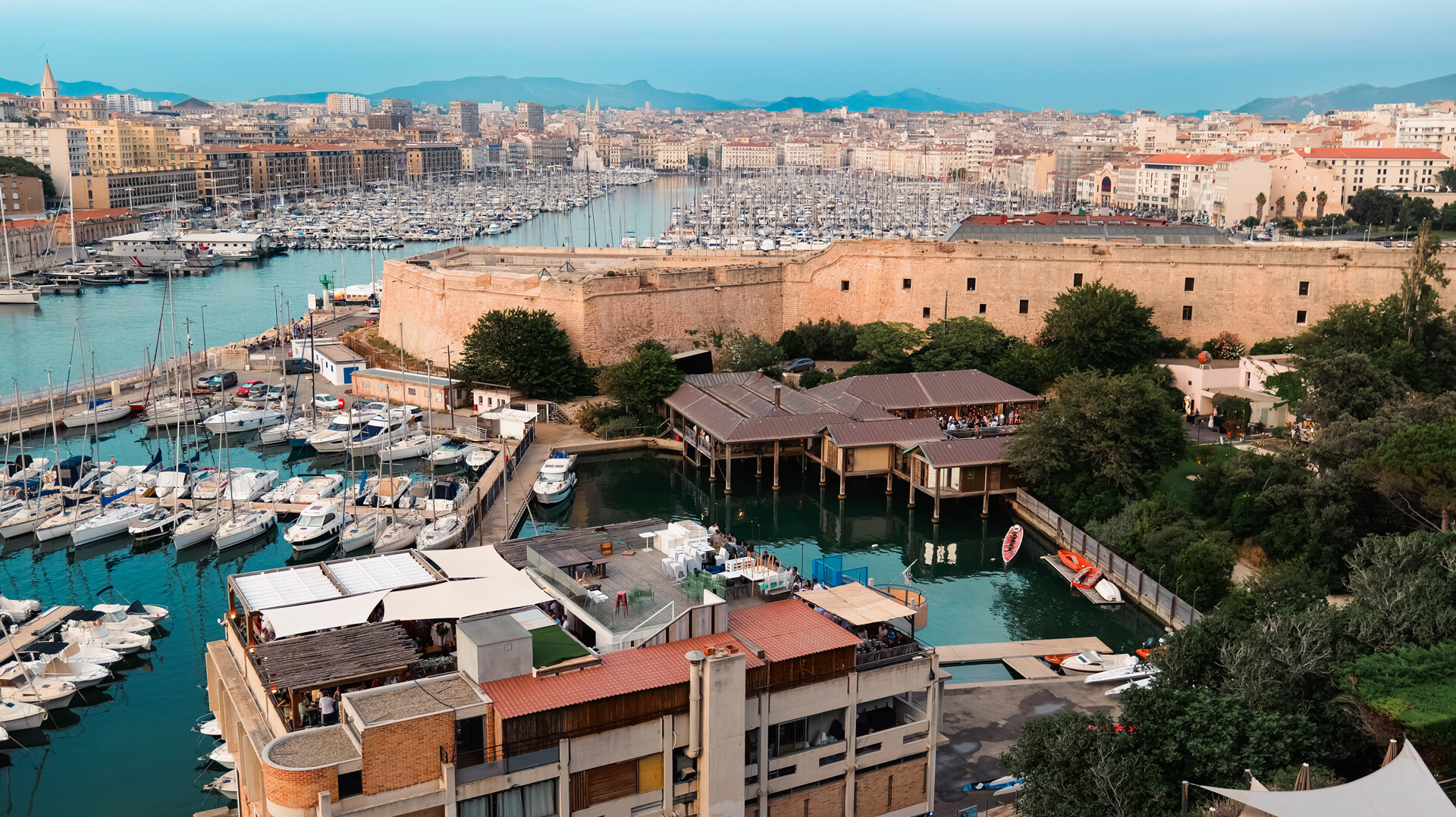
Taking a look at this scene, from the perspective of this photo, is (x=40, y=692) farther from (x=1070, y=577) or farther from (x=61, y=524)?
(x=1070, y=577)

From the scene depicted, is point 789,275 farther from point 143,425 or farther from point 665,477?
point 143,425

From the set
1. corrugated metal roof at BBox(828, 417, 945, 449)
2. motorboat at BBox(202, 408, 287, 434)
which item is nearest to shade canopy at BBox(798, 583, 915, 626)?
corrugated metal roof at BBox(828, 417, 945, 449)

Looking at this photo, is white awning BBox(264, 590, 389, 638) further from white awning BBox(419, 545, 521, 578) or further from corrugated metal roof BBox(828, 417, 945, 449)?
corrugated metal roof BBox(828, 417, 945, 449)

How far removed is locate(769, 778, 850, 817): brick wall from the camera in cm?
1374

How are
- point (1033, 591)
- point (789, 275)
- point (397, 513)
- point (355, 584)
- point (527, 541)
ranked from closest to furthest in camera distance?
1. point (355, 584)
2. point (527, 541)
3. point (1033, 591)
4. point (397, 513)
5. point (789, 275)

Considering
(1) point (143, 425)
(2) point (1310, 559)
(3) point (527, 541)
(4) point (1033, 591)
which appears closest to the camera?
(3) point (527, 541)

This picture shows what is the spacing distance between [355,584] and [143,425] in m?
24.4

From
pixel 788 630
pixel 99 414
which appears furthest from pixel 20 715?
pixel 99 414

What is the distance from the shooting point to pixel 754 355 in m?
37.2

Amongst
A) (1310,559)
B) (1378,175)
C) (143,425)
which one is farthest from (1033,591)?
(1378,175)

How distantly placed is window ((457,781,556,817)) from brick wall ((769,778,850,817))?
8.69ft

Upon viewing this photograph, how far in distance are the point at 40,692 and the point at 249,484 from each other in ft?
34.0

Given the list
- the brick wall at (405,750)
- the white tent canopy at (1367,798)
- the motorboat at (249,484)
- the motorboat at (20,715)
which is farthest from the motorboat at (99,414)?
the white tent canopy at (1367,798)

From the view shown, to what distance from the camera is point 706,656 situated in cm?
1278
